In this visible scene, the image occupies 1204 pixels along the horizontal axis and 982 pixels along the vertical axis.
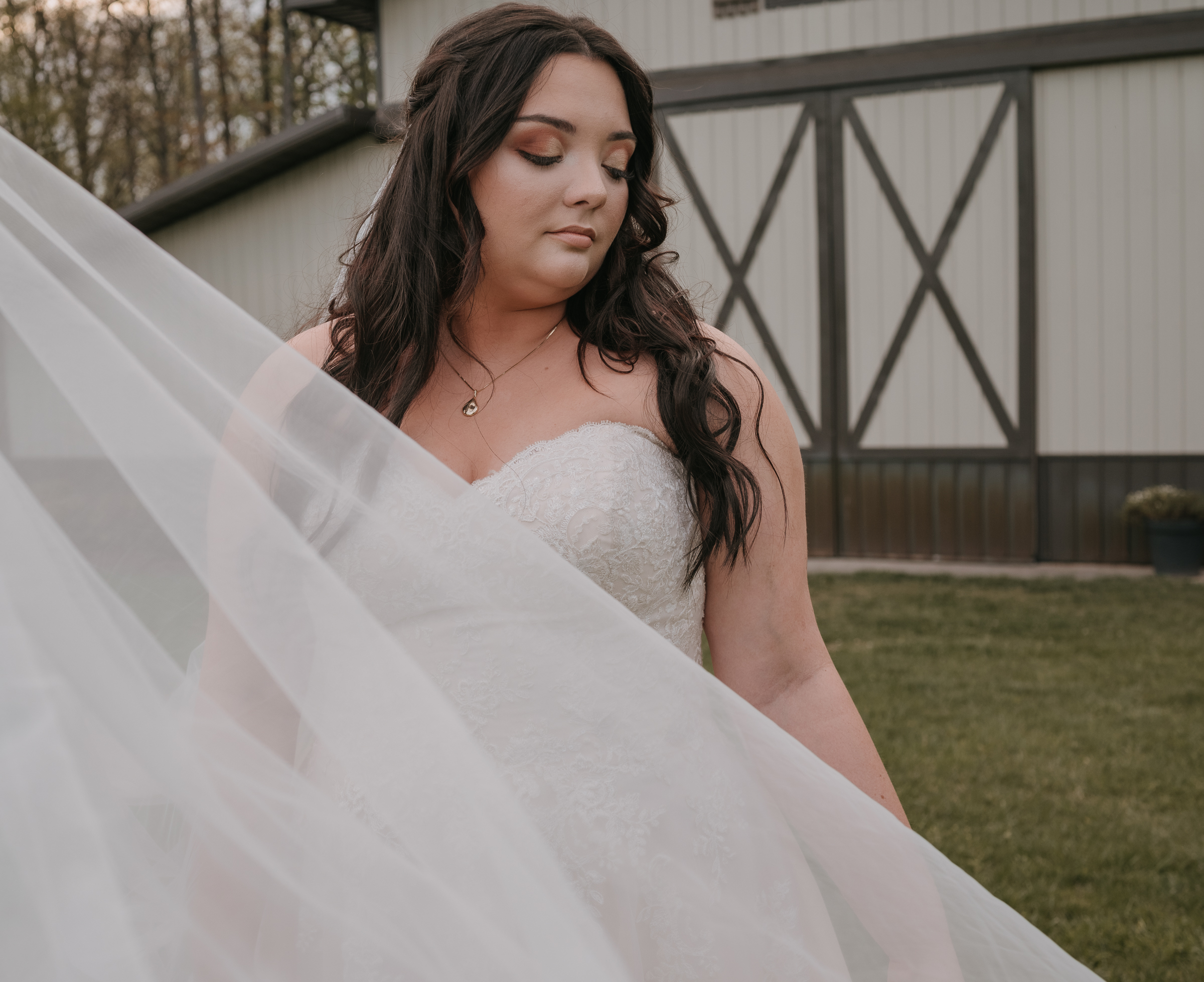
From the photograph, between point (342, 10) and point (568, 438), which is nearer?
point (568, 438)

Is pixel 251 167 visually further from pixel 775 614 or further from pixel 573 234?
pixel 775 614

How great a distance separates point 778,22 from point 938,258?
2.53m

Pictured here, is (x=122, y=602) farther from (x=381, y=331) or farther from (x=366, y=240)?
(x=366, y=240)

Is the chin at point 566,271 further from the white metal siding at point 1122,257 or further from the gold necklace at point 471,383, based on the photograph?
the white metal siding at point 1122,257

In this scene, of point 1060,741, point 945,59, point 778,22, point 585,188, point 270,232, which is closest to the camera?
point 585,188

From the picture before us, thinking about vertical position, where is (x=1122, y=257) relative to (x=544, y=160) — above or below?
below

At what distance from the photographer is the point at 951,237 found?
9.52 metres

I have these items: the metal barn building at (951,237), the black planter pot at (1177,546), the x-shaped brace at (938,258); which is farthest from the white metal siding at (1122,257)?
the black planter pot at (1177,546)

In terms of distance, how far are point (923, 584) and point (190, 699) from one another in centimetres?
826

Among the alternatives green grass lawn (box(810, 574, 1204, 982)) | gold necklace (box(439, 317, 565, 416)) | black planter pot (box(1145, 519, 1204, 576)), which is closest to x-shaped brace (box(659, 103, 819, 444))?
green grass lawn (box(810, 574, 1204, 982))

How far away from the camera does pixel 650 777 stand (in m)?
1.08

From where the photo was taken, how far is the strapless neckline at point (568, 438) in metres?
1.45

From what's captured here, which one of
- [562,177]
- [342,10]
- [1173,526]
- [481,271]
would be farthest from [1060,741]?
[342,10]

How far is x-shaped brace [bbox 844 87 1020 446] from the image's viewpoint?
9.38 m
